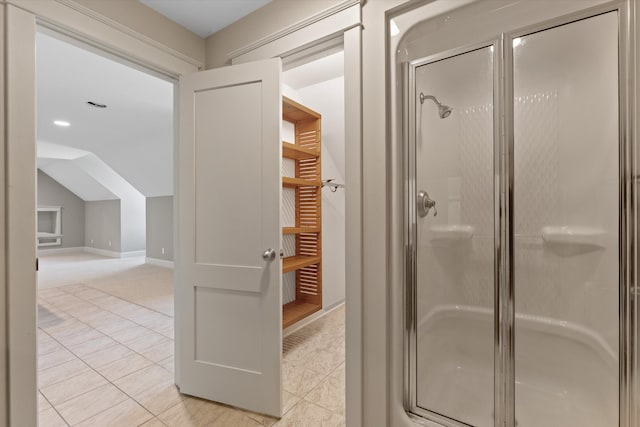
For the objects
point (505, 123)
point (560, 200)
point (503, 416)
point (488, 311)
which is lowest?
point (503, 416)

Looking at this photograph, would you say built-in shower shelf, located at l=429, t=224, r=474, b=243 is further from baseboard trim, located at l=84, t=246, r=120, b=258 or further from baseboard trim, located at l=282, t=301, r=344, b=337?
baseboard trim, located at l=84, t=246, r=120, b=258

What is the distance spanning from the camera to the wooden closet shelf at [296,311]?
2715mm

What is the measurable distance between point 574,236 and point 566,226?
0.06 meters

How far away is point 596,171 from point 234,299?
6.46 ft

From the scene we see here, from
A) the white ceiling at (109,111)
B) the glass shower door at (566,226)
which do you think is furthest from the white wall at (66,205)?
the glass shower door at (566,226)

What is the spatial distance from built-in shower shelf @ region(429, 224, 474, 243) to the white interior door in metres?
0.87

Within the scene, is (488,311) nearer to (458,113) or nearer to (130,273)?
(458,113)

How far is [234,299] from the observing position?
5.86 ft

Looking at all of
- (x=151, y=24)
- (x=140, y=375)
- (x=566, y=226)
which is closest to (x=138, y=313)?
(x=140, y=375)

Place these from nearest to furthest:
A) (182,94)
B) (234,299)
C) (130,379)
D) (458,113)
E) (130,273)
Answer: (458,113)
(234,299)
(182,94)
(130,379)
(130,273)

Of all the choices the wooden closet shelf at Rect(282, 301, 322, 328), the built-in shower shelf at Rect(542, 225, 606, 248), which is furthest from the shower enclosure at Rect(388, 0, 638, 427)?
the wooden closet shelf at Rect(282, 301, 322, 328)

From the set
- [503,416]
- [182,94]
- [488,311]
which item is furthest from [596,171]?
[182,94]

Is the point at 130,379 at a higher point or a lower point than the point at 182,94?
lower

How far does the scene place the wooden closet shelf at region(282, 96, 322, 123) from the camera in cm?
265
